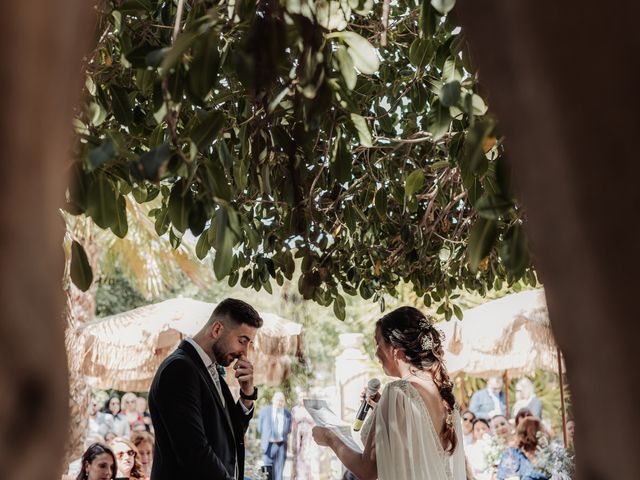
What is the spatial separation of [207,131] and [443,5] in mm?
575

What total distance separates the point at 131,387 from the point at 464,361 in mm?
5081

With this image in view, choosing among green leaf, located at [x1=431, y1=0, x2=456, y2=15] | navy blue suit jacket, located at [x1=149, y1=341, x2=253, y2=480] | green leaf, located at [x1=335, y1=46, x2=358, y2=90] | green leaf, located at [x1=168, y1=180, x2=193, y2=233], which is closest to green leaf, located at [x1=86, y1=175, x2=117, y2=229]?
green leaf, located at [x1=168, y1=180, x2=193, y2=233]

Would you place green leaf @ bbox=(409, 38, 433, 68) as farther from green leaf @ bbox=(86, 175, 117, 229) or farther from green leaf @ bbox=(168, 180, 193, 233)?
green leaf @ bbox=(86, 175, 117, 229)

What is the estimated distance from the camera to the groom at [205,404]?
10.4ft

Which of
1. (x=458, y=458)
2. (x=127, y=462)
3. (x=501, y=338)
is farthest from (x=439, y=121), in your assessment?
(x=501, y=338)

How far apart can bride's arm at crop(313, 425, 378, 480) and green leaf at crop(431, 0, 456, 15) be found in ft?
8.56

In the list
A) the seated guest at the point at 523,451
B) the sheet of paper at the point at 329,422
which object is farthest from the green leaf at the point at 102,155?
the seated guest at the point at 523,451

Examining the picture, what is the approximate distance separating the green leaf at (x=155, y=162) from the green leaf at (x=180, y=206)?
0.27 meters

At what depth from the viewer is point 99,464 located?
199 inches

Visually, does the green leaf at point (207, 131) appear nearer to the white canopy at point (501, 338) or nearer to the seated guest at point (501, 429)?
the seated guest at point (501, 429)

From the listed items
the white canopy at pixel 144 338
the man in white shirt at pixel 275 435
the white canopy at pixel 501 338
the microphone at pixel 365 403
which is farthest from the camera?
the white canopy at pixel 501 338

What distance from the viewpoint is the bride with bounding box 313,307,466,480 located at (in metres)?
3.47
